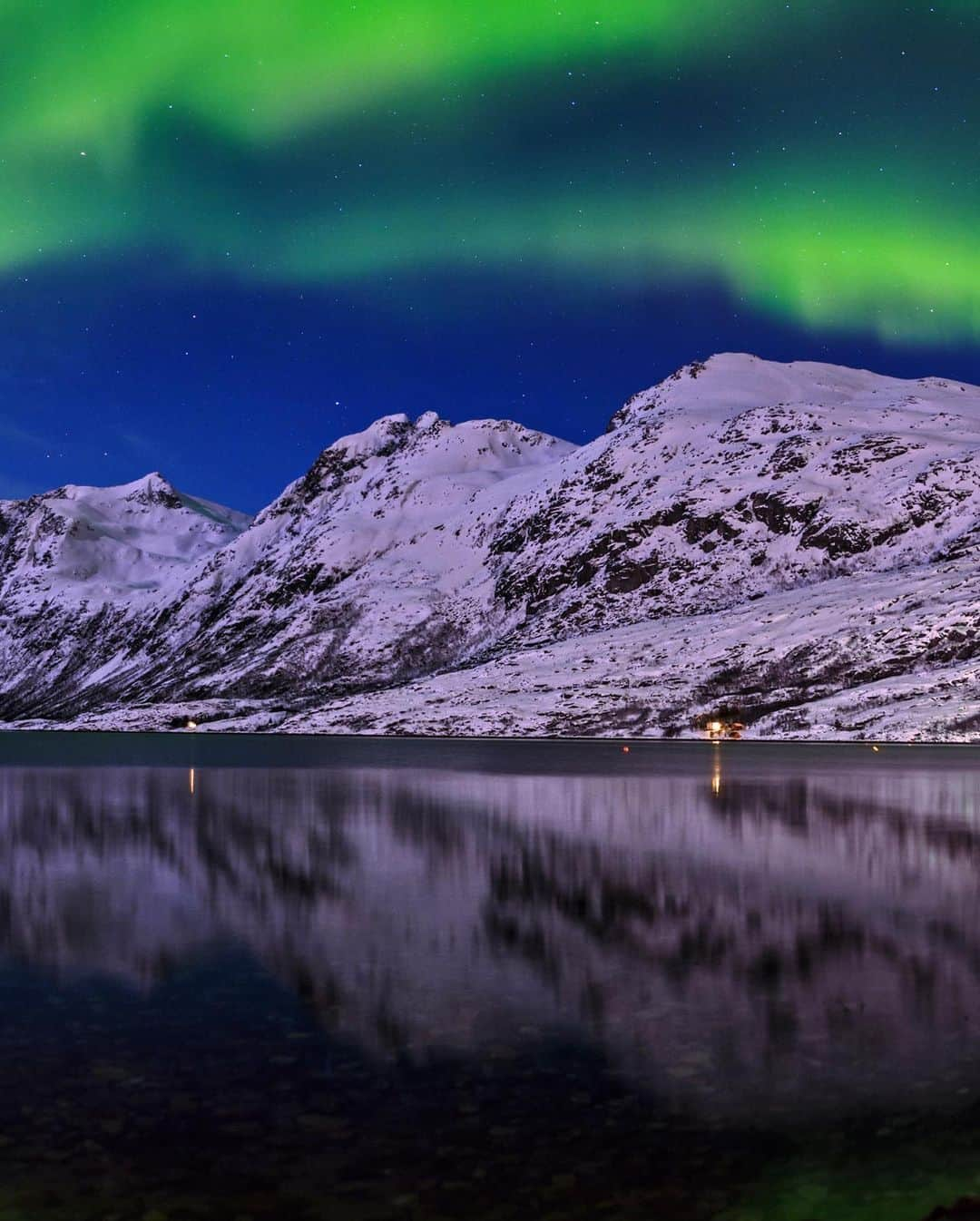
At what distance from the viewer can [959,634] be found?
7731 inches

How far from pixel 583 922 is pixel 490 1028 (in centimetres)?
878

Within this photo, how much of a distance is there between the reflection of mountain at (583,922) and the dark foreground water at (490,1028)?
10cm

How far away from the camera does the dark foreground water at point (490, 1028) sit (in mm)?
12094

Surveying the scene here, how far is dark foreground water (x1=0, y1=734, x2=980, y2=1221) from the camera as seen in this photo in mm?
12094

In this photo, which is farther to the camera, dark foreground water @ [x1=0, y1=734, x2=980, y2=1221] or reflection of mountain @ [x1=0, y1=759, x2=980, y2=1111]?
reflection of mountain @ [x1=0, y1=759, x2=980, y2=1111]

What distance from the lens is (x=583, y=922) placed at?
26.1 meters

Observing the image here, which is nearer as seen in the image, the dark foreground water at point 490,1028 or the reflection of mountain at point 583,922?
the dark foreground water at point 490,1028

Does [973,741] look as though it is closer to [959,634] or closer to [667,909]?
[959,634]

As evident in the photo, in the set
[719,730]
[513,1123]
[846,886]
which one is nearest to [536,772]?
[846,886]

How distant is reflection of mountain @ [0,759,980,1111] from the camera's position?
17.1m

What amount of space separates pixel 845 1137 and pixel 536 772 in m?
79.3

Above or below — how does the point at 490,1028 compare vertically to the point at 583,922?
above

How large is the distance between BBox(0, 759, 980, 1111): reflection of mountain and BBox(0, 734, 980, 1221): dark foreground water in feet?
0.34

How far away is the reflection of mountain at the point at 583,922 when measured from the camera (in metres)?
17.1
